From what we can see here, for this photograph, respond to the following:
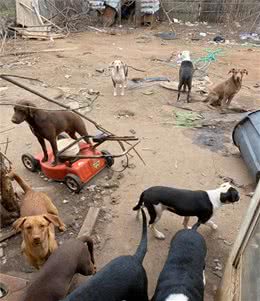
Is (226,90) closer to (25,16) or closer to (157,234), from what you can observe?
(157,234)

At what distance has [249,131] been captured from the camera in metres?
6.49

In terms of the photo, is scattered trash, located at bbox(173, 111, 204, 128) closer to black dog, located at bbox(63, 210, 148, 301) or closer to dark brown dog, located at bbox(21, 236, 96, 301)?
dark brown dog, located at bbox(21, 236, 96, 301)

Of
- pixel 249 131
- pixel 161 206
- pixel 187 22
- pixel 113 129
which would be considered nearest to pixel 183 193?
pixel 161 206

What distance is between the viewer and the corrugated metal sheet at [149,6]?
18.0 meters

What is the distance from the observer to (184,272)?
3543 millimetres

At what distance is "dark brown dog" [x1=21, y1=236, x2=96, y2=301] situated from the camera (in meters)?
3.48

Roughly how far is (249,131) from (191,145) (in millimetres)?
1355

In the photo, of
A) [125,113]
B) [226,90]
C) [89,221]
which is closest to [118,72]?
[125,113]

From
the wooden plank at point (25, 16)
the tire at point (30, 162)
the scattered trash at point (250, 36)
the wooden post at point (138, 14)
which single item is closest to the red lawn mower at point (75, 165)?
the tire at point (30, 162)

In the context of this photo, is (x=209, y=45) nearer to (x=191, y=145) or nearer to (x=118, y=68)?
(x=118, y=68)

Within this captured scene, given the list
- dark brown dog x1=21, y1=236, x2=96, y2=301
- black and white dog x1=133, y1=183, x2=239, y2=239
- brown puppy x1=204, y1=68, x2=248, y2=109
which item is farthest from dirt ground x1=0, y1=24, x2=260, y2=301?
dark brown dog x1=21, y1=236, x2=96, y2=301

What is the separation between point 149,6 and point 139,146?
12879 millimetres

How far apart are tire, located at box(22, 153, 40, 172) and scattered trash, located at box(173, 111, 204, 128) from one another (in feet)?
11.5

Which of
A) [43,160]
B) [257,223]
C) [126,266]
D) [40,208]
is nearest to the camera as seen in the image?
[257,223]
